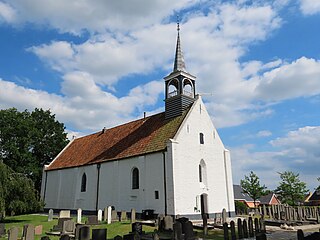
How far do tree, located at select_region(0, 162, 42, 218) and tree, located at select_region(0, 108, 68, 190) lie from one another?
45.2 feet

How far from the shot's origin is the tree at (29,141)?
1435 inches

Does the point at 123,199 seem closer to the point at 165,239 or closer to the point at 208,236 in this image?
the point at 208,236

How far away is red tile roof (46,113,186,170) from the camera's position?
2364 centimetres

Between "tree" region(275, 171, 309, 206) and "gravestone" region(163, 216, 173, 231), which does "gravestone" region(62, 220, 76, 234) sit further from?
"tree" region(275, 171, 309, 206)

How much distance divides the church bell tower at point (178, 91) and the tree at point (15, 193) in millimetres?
12908

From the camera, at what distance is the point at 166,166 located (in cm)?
2133

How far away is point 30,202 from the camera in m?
22.9

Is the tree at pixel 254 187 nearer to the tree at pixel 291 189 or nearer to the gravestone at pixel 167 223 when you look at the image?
the tree at pixel 291 189

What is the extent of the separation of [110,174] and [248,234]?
1430cm

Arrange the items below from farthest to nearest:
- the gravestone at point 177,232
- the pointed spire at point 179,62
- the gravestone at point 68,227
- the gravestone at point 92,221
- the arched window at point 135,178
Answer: the pointed spire at point 179,62 → the arched window at point 135,178 → the gravestone at point 92,221 → the gravestone at point 68,227 → the gravestone at point 177,232

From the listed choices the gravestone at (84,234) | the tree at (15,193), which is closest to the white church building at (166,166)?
the tree at (15,193)

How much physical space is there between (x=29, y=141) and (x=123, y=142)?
17.0 m

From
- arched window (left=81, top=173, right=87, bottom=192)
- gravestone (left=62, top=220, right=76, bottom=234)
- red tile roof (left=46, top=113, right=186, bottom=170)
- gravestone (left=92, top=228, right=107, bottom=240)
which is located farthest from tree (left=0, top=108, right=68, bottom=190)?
gravestone (left=92, top=228, right=107, bottom=240)

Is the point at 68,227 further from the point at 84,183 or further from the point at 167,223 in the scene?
the point at 84,183
